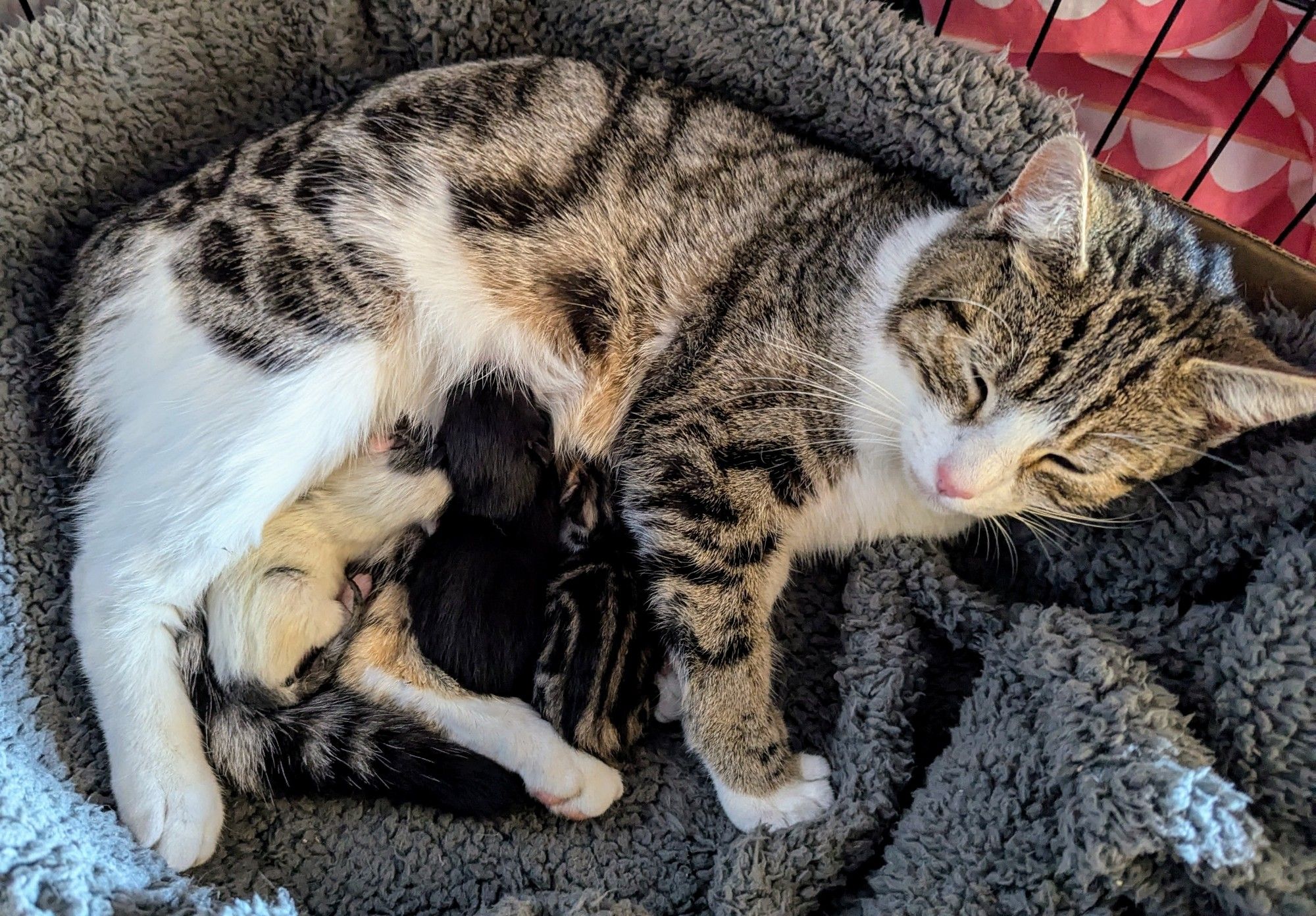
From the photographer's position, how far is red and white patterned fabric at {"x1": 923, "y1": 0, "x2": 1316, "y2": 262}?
5.39 ft

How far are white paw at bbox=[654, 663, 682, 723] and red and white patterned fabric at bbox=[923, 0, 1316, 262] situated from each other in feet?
4.16

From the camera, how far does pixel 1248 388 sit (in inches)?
40.8

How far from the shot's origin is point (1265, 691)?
1032 mm

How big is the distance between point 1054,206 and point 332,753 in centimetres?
124

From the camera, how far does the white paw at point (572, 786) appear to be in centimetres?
129

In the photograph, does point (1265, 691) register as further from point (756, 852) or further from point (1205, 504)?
point (756, 852)

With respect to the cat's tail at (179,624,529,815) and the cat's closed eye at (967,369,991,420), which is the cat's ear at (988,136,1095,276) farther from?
the cat's tail at (179,624,529,815)

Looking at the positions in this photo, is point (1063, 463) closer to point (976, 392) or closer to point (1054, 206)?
point (976, 392)

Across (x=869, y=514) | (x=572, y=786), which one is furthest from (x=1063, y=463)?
(x=572, y=786)

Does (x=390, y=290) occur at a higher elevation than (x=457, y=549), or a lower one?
higher

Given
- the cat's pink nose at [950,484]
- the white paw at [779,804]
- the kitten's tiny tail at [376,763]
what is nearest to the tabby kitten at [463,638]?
the kitten's tiny tail at [376,763]

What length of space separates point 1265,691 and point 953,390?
0.50 metres

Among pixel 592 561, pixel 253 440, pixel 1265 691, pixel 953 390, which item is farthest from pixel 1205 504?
pixel 253 440

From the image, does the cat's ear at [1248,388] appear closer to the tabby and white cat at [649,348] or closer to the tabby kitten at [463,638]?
the tabby and white cat at [649,348]
